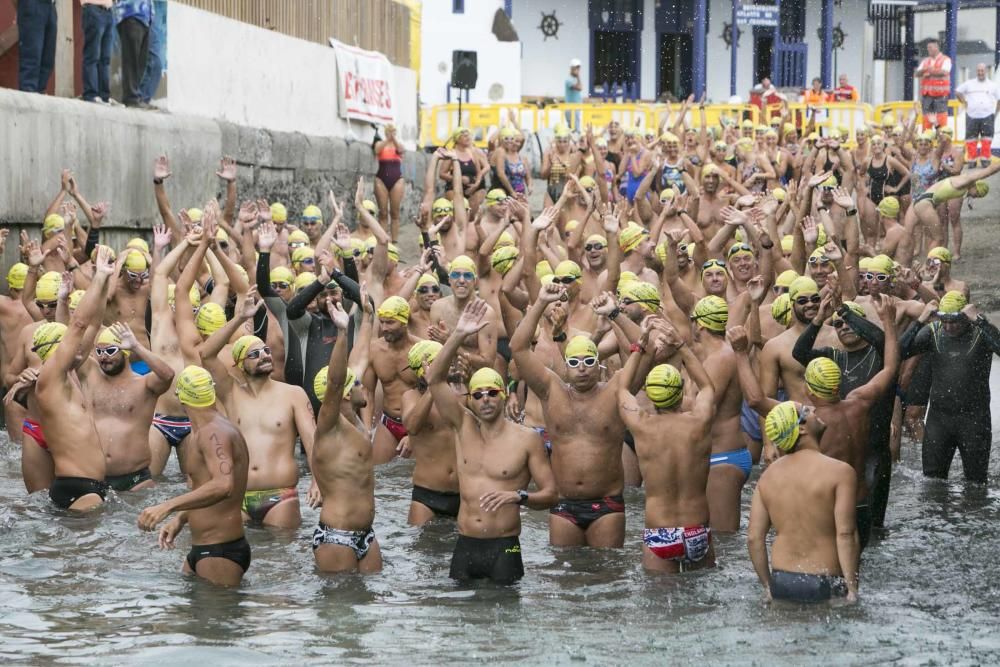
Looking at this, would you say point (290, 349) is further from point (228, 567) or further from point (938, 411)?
point (938, 411)

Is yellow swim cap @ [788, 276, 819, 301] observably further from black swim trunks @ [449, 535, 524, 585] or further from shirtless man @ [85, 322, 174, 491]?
shirtless man @ [85, 322, 174, 491]

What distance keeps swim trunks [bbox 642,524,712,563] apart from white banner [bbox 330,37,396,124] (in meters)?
14.8

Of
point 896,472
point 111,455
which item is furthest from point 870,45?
point 111,455

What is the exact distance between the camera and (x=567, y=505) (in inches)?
360

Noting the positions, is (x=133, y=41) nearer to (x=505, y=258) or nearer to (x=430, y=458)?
(x=505, y=258)

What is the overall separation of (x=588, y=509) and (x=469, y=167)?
35.4 ft

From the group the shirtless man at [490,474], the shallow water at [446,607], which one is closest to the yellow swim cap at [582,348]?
the shirtless man at [490,474]

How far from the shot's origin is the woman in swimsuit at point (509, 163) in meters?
19.4

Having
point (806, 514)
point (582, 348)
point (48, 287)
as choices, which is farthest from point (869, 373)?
point (48, 287)

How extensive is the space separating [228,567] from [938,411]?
5.43 meters

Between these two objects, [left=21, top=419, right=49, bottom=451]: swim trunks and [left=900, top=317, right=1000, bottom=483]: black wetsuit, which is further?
[left=900, top=317, right=1000, bottom=483]: black wetsuit

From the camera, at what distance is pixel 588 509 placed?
9.10m

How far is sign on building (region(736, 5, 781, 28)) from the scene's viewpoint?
35.9 meters

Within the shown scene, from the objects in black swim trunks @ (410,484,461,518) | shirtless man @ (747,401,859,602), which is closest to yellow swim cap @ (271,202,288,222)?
black swim trunks @ (410,484,461,518)
